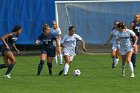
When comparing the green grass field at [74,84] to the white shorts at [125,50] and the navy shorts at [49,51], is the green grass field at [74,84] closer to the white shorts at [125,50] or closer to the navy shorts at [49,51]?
the white shorts at [125,50]

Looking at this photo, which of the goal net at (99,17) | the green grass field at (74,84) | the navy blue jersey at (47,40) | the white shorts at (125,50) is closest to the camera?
the green grass field at (74,84)

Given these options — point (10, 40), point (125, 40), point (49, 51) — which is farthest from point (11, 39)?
point (125, 40)

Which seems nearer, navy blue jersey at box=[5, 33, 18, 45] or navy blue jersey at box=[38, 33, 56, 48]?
navy blue jersey at box=[5, 33, 18, 45]

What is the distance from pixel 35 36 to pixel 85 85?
1688cm

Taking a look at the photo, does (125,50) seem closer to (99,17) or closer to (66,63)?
(66,63)

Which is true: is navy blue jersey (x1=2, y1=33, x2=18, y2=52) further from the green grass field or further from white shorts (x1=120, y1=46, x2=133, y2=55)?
white shorts (x1=120, y1=46, x2=133, y2=55)

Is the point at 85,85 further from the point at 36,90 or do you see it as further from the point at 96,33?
the point at 96,33

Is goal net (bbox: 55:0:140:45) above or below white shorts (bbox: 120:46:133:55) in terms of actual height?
below

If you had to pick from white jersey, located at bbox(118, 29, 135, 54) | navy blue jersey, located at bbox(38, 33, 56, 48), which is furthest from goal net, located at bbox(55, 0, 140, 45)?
white jersey, located at bbox(118, 29, 135, 54)

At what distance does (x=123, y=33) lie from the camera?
1853cm

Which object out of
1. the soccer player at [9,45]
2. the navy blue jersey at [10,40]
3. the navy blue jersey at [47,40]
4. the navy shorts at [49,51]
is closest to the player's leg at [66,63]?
the navy shorts at [49,51]

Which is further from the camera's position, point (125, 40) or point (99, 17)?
point (99, 17)

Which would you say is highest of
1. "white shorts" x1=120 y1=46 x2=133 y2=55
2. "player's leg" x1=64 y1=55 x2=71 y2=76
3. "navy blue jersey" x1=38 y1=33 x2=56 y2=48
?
"navy blue jersey" x1=38 y1=33 x2=56 y2=48

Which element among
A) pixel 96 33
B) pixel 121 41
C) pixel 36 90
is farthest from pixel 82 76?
pixel 96 33
